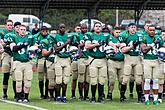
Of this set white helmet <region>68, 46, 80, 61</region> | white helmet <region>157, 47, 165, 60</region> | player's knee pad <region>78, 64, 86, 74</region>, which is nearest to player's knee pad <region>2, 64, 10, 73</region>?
white helmet <region>68, 46, 80, 61</region>

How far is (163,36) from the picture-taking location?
50.8 ft

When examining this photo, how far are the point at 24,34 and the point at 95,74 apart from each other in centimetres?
208

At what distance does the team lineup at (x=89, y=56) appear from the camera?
1438 cm

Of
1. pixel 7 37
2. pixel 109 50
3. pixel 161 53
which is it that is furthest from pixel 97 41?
pixel 7 37

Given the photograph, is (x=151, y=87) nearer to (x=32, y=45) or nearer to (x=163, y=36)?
(x=163, y=36)

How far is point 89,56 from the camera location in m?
14.9

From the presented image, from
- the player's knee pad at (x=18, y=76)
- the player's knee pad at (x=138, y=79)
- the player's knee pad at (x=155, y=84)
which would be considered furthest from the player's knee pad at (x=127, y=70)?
the player's knee pad at (x=18, y=76)

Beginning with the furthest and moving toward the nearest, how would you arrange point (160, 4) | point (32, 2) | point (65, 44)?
point (160, 4)
point (32, 2)
point (65, 44)

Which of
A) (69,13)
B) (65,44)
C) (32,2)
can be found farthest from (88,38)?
(69,13)

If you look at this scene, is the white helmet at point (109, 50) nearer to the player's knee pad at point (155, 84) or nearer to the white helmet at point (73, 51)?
the white helmet at point (73, 51)

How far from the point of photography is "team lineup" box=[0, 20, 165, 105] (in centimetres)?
1438

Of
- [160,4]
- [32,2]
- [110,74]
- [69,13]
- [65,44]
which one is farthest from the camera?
[69,13]

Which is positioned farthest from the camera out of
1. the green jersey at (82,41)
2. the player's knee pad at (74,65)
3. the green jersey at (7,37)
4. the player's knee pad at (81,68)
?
the player's knee pad at (74,65)

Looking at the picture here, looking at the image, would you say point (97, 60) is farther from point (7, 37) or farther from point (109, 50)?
point (7, 37)
